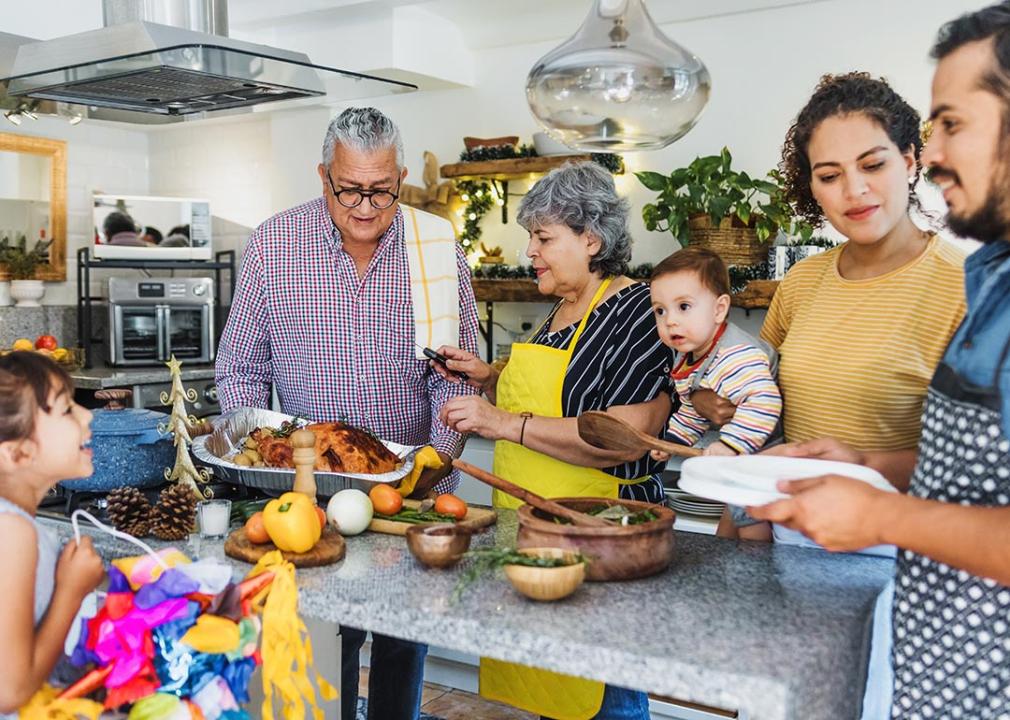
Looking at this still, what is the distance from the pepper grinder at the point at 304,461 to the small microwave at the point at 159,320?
3.59 meters

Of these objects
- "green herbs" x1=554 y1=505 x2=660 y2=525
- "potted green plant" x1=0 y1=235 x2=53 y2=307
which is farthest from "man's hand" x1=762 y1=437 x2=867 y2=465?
"potted green plant" x1=0 y1=235 x2=53 y2=307

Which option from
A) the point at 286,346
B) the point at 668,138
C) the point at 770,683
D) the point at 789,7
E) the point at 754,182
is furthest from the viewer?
the point at 789,7

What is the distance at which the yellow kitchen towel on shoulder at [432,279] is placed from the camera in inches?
106

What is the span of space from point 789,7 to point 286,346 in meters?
2.61

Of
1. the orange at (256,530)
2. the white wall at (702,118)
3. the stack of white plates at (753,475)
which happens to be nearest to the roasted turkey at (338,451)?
the orange at (256,530)

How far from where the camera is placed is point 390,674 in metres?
2.52

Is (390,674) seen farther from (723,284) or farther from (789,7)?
(789,7)

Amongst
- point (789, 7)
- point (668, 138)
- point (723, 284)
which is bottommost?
point (723, 284)

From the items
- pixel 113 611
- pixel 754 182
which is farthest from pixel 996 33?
pixel 754 182

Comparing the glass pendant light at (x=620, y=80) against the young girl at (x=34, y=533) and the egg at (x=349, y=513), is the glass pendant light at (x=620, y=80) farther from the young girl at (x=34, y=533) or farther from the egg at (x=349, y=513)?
the young girl at (x=34, y=533)

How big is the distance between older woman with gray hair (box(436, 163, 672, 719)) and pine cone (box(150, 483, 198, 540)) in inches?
24.5

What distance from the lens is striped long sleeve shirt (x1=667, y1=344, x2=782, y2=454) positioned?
1.87 metres

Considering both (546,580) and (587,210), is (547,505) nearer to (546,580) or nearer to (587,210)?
(546,580)

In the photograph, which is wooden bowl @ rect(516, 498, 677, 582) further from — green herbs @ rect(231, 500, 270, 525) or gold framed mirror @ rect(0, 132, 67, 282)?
gold framed mirror @ rect(0, 132, 67, 282)
